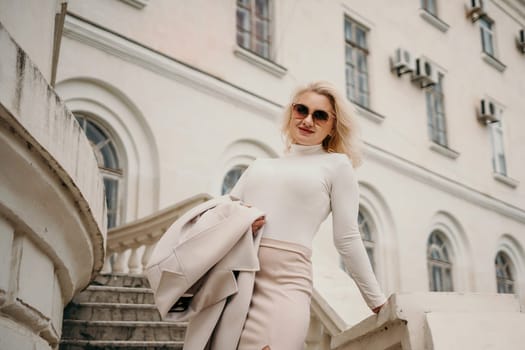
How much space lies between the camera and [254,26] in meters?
10.8

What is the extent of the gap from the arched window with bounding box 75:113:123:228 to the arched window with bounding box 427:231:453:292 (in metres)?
7.17

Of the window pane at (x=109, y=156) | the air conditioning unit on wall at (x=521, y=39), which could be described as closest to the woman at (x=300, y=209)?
the window pane at (x=109, y=156)

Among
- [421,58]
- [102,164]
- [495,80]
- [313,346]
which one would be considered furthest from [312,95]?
[495,80]

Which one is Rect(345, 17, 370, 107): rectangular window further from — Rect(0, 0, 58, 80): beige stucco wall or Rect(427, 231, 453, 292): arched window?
Rect(0, 0, 58, 80): beige stucco wall

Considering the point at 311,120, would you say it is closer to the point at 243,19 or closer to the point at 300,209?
the point at 300,209

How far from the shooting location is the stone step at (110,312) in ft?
14.6

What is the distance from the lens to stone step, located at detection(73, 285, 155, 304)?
16.0 ft

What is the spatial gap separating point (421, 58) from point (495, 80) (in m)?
3.97

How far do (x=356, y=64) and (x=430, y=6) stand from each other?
3.63 meters

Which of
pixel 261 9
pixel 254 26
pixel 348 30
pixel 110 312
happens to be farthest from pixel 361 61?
pixel 110 312

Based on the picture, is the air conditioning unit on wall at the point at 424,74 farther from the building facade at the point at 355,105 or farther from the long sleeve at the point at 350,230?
the long sleeve at the point at 350,230

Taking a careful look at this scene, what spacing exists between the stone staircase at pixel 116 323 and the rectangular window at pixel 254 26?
19.9 feet

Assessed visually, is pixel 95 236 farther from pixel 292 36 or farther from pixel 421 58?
pixel 421 58

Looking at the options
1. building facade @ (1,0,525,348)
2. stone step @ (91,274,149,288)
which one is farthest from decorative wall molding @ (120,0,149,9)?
stone step @ (91,274,149,288)
